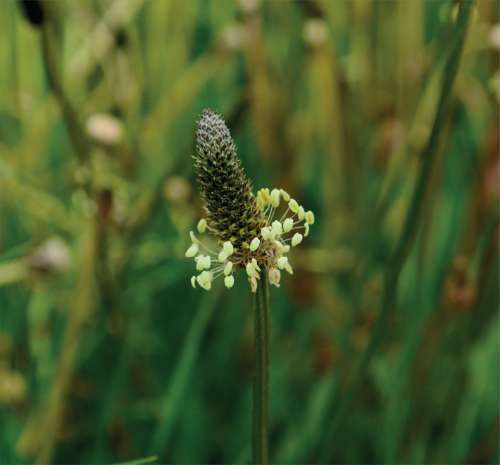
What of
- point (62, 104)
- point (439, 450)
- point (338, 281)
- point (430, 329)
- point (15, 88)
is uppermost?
point (15, 88)

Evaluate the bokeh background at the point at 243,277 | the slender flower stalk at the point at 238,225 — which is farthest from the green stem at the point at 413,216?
the slender flower stalk at the point at 238,225

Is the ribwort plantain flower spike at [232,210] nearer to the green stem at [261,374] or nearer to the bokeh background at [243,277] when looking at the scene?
the green stem at [261,374]

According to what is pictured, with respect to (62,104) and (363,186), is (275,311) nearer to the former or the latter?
(363,186)

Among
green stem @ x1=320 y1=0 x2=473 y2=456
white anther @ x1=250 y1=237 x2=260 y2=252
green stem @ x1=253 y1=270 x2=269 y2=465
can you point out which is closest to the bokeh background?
green stem @ x1=320 y1=0 x2=473 y2=456

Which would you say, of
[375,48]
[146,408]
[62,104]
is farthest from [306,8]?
[146,408]

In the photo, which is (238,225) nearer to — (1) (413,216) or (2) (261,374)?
(2) (261,374)

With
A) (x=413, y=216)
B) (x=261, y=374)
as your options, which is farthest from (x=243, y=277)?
(x=261, y=374)
